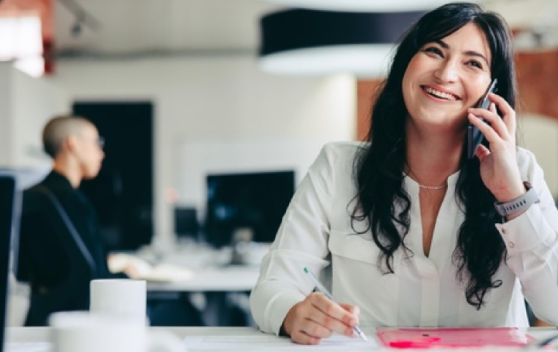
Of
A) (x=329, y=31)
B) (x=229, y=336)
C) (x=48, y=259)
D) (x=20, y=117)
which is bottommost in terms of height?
(x=48, y=259)

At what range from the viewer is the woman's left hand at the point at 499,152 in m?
1.85

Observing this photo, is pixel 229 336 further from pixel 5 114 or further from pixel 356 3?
pixel 5 114

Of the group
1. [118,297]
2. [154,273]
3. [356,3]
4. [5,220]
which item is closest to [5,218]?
[5,220]

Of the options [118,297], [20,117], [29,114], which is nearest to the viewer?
[118,297]

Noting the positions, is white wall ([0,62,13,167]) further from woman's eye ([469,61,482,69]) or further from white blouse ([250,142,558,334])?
woman's eye ([469,61,482,69])

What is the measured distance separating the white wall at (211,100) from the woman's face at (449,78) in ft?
28.0

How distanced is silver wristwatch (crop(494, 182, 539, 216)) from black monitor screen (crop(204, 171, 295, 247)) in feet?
8.78

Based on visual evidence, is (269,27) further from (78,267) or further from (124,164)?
(124,164)

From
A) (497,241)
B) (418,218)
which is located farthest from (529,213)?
(418,218)

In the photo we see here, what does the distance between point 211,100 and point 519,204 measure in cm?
923

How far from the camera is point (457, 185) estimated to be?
6.70ft

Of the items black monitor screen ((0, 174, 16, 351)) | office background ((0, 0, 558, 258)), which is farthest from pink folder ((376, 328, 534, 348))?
office background ((0, 0, 558, 258))

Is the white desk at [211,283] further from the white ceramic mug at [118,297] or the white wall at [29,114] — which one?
the white wall at [29,114]

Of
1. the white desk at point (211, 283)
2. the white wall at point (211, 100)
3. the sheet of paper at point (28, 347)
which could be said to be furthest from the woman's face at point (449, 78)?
the white wall at point (211, 100)
